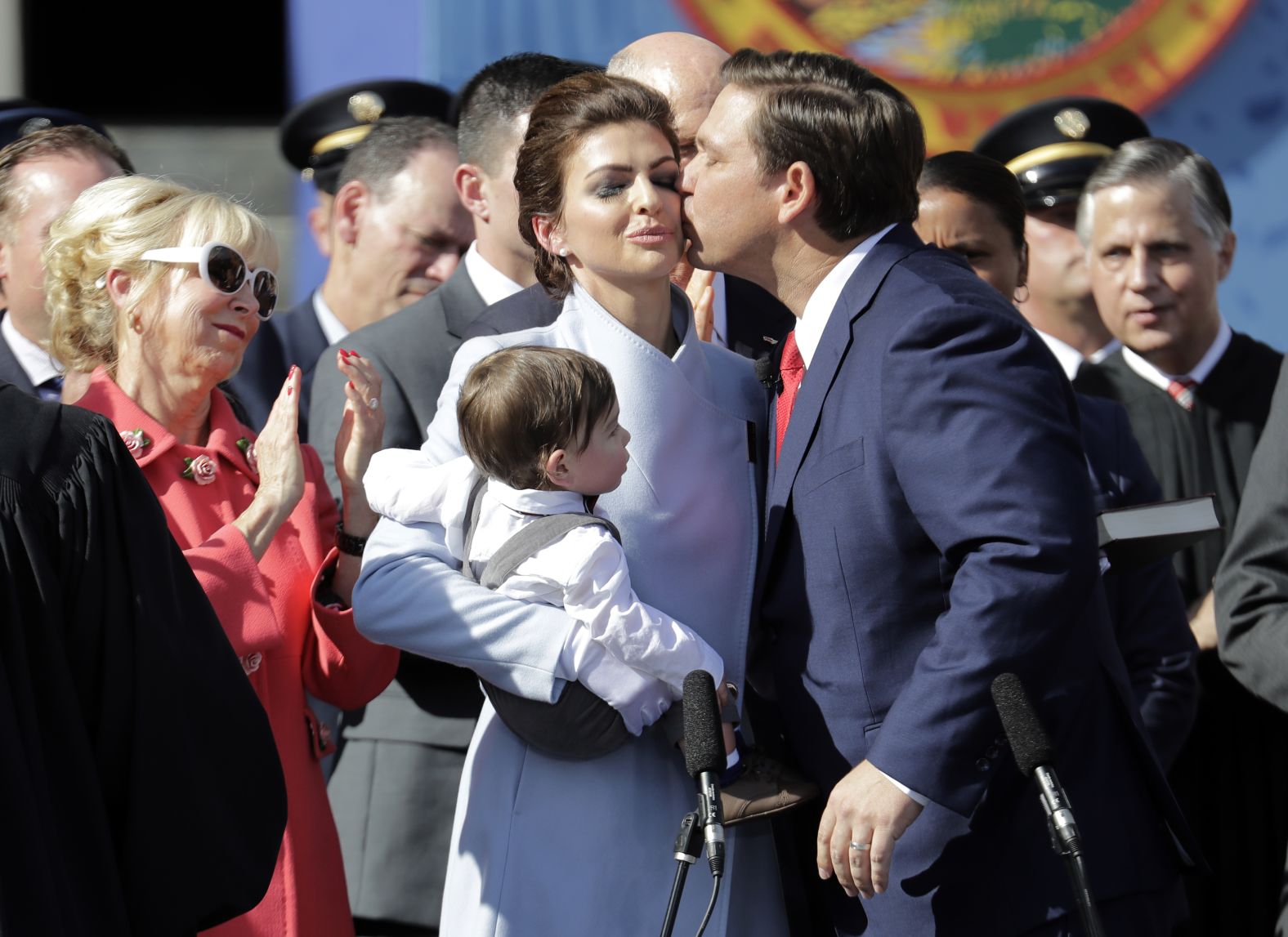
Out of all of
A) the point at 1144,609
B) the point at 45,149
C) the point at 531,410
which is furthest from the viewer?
the point at 45,149

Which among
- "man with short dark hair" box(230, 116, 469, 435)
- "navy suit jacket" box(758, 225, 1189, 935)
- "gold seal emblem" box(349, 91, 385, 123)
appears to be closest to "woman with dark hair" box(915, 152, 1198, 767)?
"navy suit jacket" box(758, 225, 1189, 935)

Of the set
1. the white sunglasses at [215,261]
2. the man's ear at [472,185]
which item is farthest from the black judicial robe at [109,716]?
the man's ear at [472,185]

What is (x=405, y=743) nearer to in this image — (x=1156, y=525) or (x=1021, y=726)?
(x=1156, y=525)

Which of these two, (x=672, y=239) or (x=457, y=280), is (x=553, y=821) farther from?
(x=457, y=280)

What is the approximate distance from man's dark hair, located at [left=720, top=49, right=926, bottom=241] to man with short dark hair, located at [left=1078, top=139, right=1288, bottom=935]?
5.41 feet

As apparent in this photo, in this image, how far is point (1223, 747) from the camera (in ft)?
13.5

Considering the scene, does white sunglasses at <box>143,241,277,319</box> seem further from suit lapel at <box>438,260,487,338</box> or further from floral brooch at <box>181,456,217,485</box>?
suit lapel at <box>438,260,487,338</box>

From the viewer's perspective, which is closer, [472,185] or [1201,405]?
[1201,405]

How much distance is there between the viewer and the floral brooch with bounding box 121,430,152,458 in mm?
3025

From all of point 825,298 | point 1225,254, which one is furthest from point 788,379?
point 1225,254

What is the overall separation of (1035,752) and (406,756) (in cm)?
193

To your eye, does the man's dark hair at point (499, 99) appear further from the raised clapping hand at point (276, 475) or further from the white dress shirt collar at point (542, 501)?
the white dress shirt collar at point (542, 501)

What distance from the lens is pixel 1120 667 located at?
2816 mm

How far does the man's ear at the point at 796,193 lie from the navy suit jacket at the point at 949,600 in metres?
0.15
